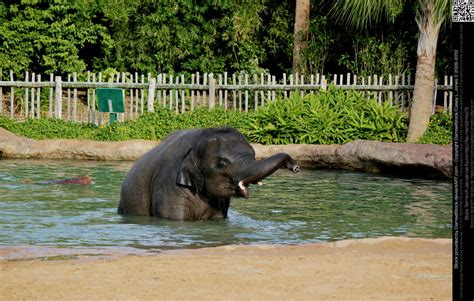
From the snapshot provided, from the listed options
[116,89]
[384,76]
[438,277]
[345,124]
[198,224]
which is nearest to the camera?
[438,277]

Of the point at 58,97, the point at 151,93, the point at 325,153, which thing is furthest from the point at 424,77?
the point at 58,97

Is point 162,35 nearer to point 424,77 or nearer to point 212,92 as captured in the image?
point 212,92

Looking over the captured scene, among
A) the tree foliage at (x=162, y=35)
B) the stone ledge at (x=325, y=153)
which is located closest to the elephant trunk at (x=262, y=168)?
the stone ledge at (x=325, y=153)

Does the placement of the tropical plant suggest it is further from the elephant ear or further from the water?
the elephant ear

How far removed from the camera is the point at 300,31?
→ 24406mm

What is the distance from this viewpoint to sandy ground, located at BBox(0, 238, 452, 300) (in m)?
5.21

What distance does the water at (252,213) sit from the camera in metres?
9.45

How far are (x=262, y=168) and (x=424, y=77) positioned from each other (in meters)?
11.1

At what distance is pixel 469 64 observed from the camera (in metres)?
2.42

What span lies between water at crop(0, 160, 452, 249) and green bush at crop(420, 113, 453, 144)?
325cm

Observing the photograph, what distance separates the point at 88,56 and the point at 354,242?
20.8 metres

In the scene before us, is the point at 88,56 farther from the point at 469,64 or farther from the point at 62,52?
the point at 469,64

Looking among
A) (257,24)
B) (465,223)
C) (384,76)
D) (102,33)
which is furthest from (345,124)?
(465,223)

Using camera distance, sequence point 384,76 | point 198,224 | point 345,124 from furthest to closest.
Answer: point 384,76 → point 345,124 → point 198,224
